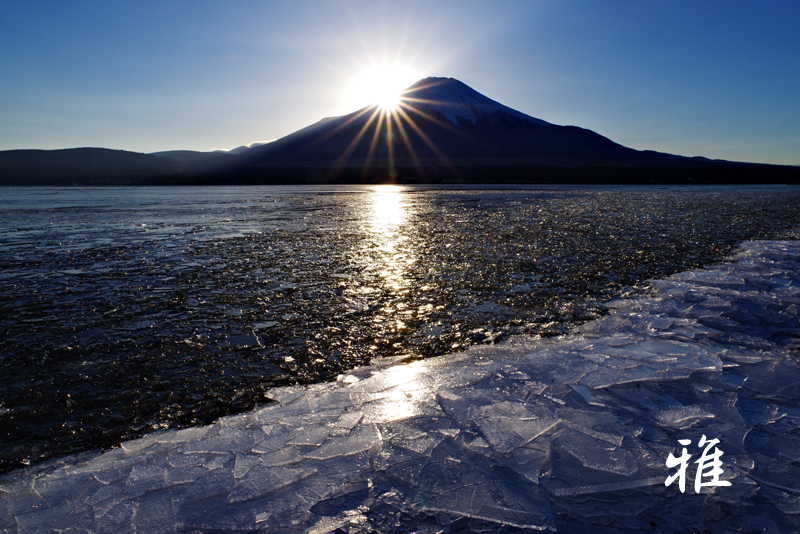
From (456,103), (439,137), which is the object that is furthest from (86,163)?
(456,103)

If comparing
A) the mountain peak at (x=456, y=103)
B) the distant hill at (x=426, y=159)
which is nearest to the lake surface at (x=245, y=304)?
the distant hill at (x=426, y=159)

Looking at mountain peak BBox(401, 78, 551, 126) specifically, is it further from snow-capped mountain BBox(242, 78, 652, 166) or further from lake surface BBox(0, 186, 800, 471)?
lake surface BBox(0, 186, 800, 471)

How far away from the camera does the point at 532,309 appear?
5.72 meters

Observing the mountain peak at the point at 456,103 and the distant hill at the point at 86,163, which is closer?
the distant hill at the point at 86,163

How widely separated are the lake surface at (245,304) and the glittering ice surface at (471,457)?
47cm

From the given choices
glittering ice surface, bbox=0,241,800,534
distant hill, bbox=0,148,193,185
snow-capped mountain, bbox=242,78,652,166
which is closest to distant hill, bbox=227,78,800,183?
snow-capped mountain, bbox=242,78,652,166

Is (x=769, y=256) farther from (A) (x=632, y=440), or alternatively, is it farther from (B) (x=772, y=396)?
(A) (x=632, y=440)

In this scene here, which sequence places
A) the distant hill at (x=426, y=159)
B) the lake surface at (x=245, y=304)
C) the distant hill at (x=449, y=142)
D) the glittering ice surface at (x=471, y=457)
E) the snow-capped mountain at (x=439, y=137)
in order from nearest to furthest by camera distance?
1. the glittering ice surface at (x=471, y=457)
2. the lake surface at (x=245, y=304)
3. the distant hill at (x=426, y=159)
4. the distant hill at (x=449, y=142)
5. the snow-capped mountain at (x=439, y=137)

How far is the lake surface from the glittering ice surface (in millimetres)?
471

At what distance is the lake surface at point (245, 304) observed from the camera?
3.57m

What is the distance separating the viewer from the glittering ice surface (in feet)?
7.57

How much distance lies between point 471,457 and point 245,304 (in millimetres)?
4135

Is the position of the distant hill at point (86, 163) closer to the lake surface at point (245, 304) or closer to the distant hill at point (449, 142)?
the distant hill at point (449, 142)

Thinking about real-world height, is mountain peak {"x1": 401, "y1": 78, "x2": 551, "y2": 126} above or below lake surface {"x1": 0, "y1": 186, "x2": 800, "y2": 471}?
above
